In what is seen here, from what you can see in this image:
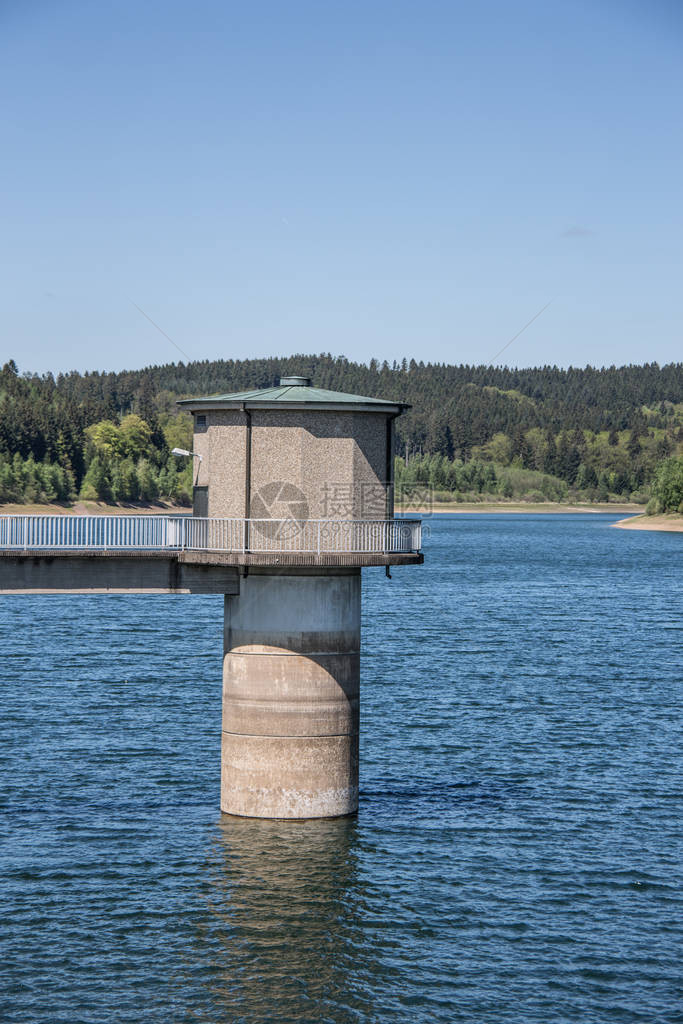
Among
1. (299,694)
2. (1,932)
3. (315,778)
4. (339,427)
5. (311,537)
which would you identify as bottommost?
(1,932)

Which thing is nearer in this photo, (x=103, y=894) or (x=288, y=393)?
(x=103, y=894)

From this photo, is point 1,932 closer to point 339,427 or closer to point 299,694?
point 299,694

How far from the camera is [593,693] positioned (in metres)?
58.6

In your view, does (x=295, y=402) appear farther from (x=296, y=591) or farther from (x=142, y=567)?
(x=142, y=567)

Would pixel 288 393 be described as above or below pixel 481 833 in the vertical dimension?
above

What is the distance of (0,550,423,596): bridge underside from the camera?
3209cm

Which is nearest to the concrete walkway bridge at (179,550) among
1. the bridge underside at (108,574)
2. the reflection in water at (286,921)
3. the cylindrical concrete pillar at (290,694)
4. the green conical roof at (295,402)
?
the bridge underside at (108,574)

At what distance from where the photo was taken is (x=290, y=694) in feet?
109

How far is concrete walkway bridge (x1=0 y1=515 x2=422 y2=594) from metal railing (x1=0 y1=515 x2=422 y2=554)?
25 mm

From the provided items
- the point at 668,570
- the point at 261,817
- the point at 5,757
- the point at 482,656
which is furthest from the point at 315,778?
the point at 668,570

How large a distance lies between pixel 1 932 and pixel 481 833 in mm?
12913

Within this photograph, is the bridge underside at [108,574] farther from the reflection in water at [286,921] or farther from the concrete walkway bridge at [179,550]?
the reflection in water at [286,921]

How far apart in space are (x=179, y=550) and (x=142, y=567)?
3.90 ft

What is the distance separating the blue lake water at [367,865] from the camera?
25688 mm
